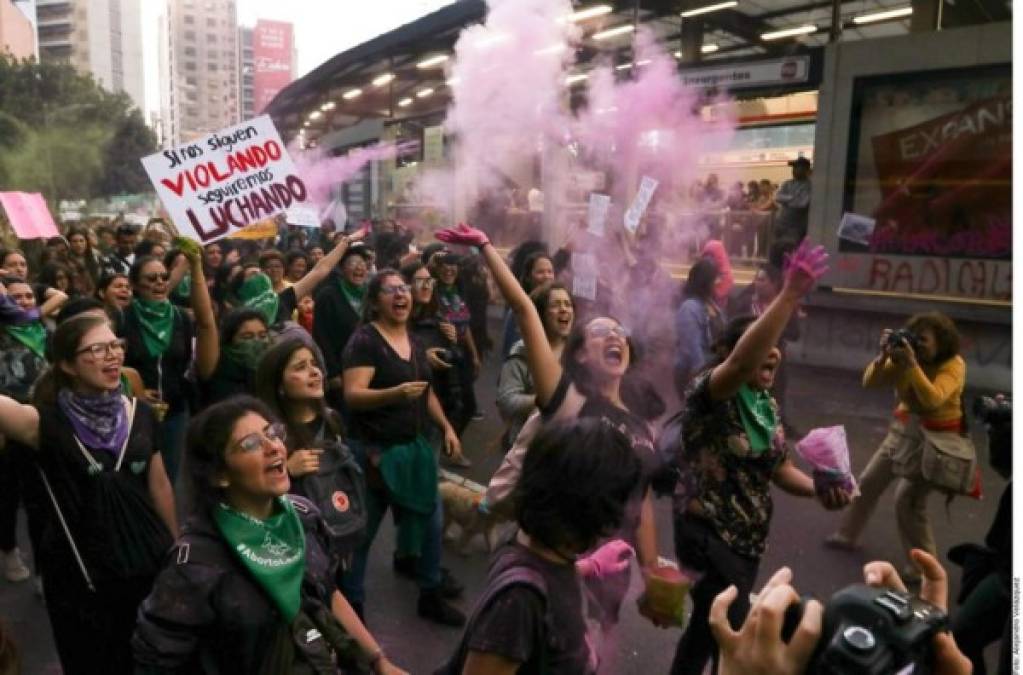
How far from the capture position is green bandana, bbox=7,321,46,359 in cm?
416

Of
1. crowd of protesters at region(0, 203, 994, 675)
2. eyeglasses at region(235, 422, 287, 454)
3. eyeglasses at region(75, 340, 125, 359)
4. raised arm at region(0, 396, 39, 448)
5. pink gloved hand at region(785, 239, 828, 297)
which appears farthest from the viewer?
eyeglasses at region(75, 340, 125, 359)

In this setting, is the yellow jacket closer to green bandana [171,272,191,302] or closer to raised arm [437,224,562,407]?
raised arm [437,224,562,407]

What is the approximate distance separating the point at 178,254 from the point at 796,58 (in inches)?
307

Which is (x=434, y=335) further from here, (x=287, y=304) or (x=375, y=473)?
(x=375, y=473)

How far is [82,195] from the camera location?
123 feet

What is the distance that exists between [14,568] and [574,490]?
149 inches

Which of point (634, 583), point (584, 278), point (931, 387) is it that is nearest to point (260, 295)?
point (584, 278)

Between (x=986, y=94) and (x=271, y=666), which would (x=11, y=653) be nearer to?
(x=271, y=666)

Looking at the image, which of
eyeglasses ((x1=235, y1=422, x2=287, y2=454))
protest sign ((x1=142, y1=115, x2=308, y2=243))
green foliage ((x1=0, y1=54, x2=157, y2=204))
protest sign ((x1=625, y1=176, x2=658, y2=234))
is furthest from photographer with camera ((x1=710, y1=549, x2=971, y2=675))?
green foliage ((x1=0, y1=54, x2=157, y2=204))

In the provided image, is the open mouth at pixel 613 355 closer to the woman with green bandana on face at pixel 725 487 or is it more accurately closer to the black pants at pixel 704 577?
the woman with green bandana on face at pixel 725 487

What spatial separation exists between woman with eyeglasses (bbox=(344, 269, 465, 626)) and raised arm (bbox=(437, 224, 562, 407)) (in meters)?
0.63

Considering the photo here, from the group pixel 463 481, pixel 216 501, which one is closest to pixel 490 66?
pixel 463 481

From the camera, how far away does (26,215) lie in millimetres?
7242

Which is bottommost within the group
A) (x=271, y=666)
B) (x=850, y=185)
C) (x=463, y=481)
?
(x=463, y=481)
